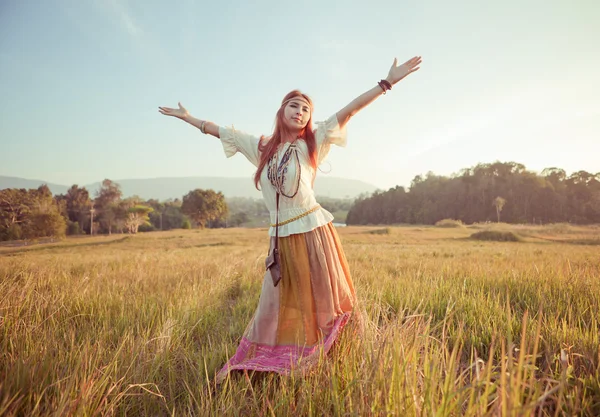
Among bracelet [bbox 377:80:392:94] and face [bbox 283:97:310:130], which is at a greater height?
bracelet [bbox 377:80:392:94]

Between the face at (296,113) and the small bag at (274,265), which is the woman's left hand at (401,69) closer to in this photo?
the face at (296,113)

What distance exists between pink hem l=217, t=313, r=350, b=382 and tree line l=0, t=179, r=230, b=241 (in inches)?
360

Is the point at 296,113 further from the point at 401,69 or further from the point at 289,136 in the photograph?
the point at 401,69

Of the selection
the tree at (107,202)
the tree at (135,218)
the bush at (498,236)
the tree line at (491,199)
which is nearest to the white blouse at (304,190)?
the bush at (498,236)

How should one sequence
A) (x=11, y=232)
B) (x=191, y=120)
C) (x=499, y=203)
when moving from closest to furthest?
(x=191, y=120) < (x=11, y=232) < (x=499, y=203)

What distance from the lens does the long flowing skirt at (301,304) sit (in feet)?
7.64

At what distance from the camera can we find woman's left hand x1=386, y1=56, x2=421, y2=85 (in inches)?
108

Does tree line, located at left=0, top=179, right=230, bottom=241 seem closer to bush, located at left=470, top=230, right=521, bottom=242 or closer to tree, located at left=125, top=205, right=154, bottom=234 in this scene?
tree, located at left=125, top=205, right=154, bottom=234

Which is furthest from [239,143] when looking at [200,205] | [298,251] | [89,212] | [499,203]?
[499,203]

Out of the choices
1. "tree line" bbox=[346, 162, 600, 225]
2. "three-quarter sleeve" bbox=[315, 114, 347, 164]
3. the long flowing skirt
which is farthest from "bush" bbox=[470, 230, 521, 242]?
the long flowing skirt

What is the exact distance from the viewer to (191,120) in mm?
3408

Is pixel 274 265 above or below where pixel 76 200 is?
below

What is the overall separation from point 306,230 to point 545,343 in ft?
6.75

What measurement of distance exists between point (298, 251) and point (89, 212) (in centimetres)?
4382
